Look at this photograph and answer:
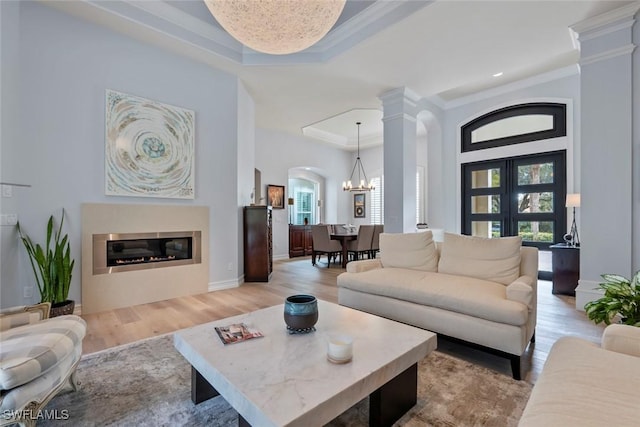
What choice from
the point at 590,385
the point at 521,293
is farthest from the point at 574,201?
the point at 590,385

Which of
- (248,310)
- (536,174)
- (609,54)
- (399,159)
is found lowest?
(248,310)

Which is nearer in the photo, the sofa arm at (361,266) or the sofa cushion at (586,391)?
the sofa cushion at (586,391)

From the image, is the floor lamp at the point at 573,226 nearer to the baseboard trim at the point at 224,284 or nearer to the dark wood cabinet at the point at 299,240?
the baseboard trim at the point at 224,284

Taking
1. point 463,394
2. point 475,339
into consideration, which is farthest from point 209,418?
point 475,339

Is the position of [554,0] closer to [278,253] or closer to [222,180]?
[222,180]

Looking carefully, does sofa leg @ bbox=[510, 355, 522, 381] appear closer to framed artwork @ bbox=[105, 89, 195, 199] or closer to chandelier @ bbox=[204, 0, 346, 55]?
chandelier @ bbox=[204, 0, 346, 55]

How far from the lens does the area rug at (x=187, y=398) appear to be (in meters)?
1.59

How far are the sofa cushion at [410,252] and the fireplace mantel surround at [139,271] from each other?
8.37 ft

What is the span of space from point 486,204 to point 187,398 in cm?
588

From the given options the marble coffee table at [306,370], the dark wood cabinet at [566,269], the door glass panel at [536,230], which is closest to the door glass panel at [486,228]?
the door glass panel at [536,230]

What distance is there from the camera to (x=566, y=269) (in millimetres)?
4113

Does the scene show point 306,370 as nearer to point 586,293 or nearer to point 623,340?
point 623,340

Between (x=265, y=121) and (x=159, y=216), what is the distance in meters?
3.80

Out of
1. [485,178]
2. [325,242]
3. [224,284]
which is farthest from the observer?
[325,242]
